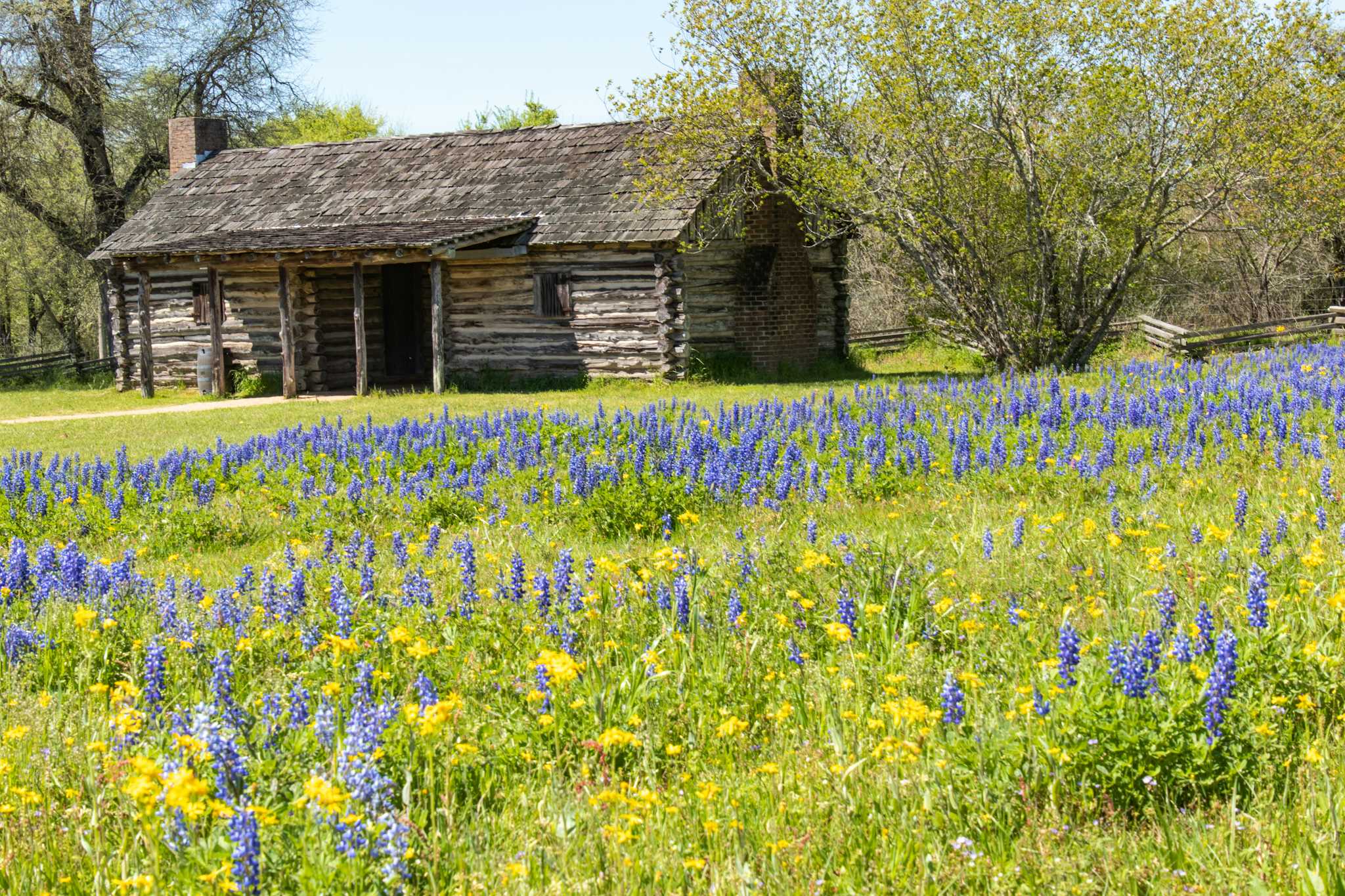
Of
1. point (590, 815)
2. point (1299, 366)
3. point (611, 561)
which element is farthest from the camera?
point (1299, 366)

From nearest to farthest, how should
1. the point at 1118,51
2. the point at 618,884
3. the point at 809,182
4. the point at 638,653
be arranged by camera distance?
the point at 618,884 → the point at 638,653 → the point at 1118,51 → the point at 809,182

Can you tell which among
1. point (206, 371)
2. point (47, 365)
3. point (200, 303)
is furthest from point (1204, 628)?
point (47, 365)

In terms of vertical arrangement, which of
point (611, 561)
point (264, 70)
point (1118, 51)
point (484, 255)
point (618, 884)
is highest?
point (264, 70)

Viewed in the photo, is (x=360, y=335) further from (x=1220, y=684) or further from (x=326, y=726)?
(x=1220, y=684)

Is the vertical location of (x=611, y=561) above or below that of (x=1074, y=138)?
below

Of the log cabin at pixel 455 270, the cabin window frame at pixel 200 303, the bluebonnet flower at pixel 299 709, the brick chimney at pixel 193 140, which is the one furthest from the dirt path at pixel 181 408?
the bluebonnet flower at pixel 299 709

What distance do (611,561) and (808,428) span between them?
5.78 m

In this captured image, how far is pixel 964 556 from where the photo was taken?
20.6 ft

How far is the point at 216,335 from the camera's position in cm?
2572

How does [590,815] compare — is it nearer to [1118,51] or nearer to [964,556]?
[964,556]

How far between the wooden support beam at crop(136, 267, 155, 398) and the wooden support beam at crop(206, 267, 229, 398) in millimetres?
1243

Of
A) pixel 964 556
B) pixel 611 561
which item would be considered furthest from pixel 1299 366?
pixel 611 561

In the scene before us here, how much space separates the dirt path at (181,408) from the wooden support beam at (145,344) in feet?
8.20

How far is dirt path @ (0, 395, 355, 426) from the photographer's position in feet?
Answer: 70.1
